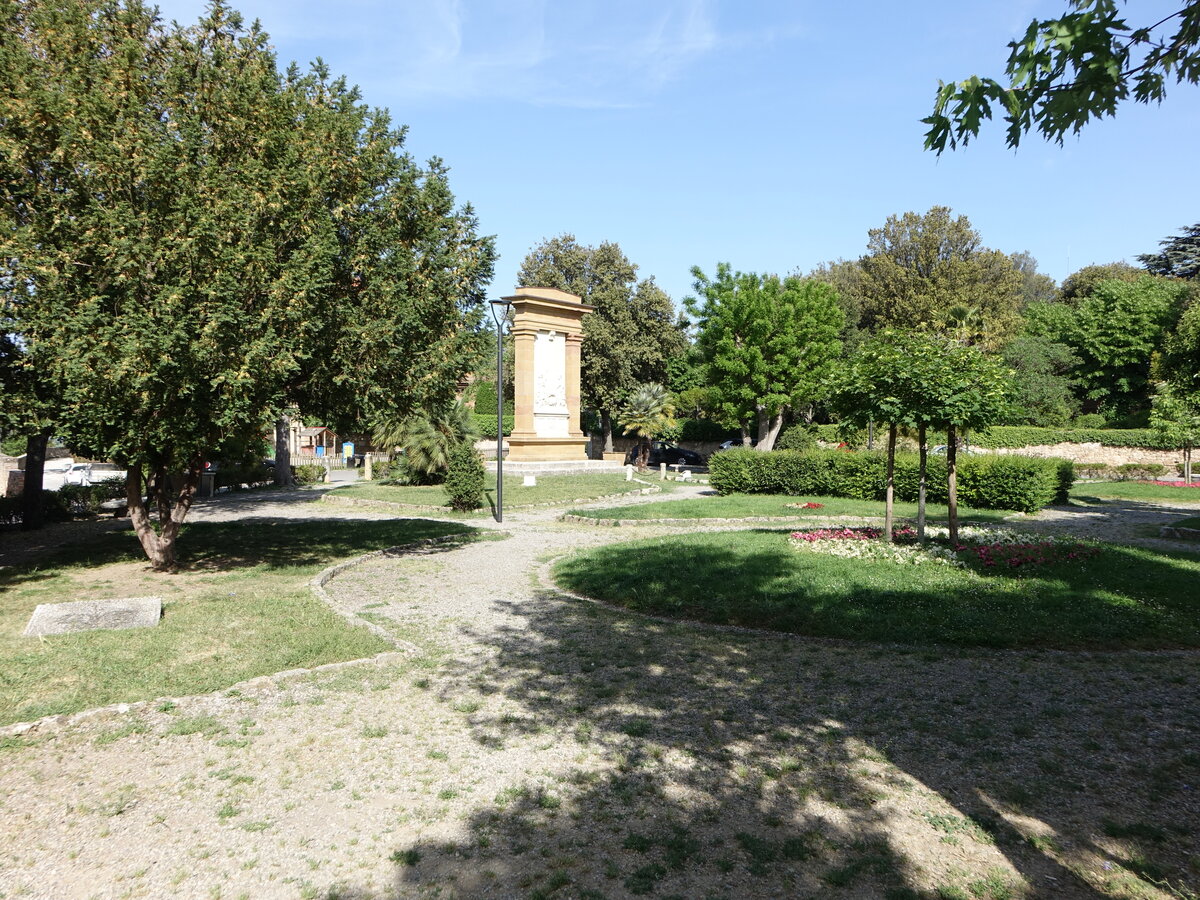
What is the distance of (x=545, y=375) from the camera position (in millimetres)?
35188

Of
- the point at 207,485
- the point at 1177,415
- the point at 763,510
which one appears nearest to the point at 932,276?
the point at 1177,415

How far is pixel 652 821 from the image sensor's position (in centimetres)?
444

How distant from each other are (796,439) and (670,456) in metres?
11.2

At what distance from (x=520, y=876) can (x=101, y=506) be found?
24.1 m

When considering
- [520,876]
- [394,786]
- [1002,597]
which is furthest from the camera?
[1002,597]

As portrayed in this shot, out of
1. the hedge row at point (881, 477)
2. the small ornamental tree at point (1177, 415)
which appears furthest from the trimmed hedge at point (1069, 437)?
the hedge row at point (881, 477)

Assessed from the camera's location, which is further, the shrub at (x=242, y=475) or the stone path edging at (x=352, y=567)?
the shrub at (x=242, y=475)

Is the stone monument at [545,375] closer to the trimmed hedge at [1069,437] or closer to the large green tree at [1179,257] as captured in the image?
the trimmed hedge at [1069,437]

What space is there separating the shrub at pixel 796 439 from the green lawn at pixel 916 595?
27456mm

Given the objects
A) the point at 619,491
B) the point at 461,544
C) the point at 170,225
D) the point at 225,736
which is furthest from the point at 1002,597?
the point at 619,491

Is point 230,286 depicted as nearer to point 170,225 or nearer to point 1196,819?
point 170,225

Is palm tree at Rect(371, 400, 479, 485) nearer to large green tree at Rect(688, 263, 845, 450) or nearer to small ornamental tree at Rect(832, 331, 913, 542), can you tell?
large green tree at Rect(688, 263, 845, 450)

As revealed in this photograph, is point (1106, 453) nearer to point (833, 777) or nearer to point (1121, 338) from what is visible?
point (1121, 338)

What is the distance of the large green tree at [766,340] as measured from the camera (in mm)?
38375
